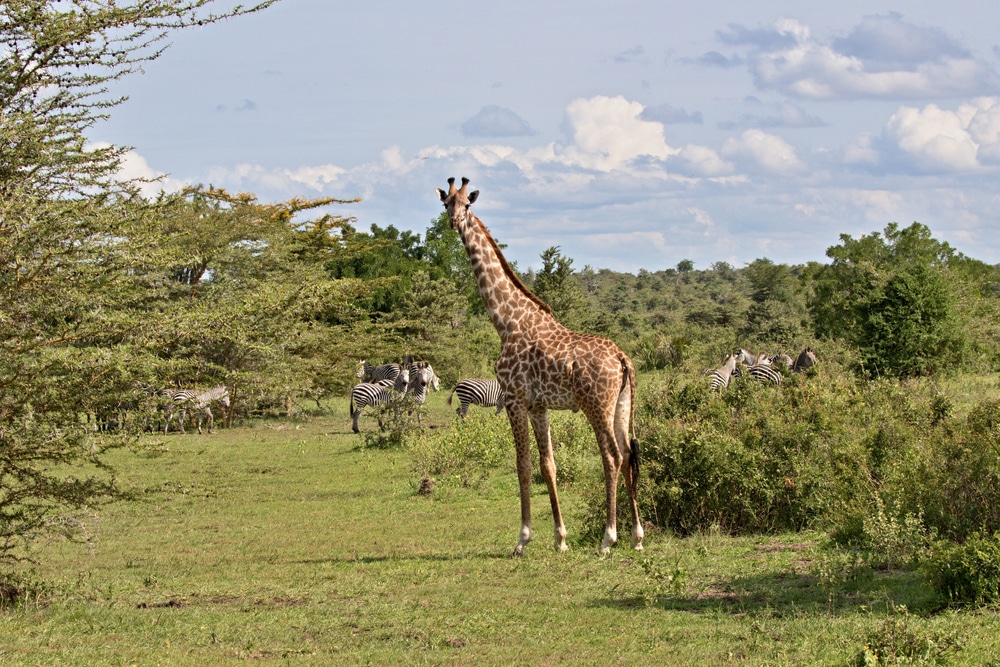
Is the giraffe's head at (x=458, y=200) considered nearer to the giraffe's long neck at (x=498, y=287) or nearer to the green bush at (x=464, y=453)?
the giraffe's long neck at (x=498, y=287)

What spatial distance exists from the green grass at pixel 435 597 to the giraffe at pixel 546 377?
2.22 ft

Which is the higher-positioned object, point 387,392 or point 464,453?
point 387,392

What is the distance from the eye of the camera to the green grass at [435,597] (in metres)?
6.44

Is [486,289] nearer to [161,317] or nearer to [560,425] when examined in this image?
[161,317]

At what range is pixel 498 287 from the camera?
34.2 ft

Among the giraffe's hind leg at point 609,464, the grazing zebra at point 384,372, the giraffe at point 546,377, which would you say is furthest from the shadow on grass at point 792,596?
the grazing zebra at point 384,372

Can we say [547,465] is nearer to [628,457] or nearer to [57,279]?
[628,457]

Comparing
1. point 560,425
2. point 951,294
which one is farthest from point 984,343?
point 560,425

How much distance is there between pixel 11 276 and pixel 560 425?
1106cm

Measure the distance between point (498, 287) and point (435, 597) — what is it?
335cm

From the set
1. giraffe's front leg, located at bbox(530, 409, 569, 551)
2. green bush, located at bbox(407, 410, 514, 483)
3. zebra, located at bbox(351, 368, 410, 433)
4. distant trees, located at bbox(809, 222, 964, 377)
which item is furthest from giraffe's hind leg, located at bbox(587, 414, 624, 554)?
distant trees, located at bbox(809, 222, 964, 377)

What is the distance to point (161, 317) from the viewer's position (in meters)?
8.72

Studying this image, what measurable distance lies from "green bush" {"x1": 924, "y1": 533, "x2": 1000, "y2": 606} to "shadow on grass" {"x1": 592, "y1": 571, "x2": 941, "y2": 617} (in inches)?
5.9

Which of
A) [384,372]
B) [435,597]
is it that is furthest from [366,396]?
[435,597]
